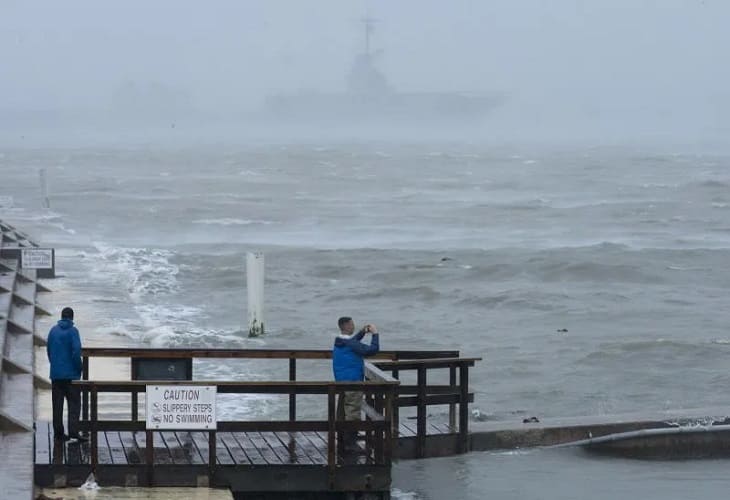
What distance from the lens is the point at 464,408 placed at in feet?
43.1

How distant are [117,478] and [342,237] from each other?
134 ft

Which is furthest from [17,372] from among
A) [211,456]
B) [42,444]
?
[211,456]

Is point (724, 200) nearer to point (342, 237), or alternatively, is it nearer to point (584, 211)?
point (584, 211)

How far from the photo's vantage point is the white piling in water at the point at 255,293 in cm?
2447

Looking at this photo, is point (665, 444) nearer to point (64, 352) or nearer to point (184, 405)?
point (184, 405)

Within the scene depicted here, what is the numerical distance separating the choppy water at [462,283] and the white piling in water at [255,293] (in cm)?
42

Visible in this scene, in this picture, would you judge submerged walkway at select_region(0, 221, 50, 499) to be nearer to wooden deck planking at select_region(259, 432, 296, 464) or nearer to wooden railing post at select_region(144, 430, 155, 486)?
wooden railing post at select_region(144, 430, 155, 486)

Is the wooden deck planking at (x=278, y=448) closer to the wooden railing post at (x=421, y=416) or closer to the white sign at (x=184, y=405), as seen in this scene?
the white sign at (x=184, y=405)

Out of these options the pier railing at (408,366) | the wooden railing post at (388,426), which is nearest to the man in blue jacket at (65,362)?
the pier railing at (408,366)

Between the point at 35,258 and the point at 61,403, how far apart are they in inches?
649

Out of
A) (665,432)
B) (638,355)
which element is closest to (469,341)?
(638,355)

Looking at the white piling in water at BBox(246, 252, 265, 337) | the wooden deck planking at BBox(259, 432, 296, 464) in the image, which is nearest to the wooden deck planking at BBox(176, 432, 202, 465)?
the wooden deck planking at BBox(259, 432, 296, 464)

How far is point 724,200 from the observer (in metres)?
78.2

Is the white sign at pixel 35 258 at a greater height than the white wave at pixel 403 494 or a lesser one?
greater
